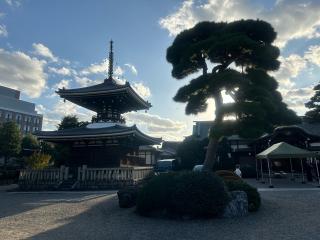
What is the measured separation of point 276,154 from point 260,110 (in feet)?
20.5

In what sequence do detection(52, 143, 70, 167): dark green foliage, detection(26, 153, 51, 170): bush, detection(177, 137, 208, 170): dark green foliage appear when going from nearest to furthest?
detection(26, 153, 51, 170): bush, detection(52, 143, 70, 167): dark green foliage, detection(177, 137, 208, 170): dark green foliage

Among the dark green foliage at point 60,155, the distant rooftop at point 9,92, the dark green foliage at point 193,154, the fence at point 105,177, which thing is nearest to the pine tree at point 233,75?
the fence at point 105,177

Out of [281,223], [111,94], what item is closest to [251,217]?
[281,223]

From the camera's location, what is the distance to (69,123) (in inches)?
1240

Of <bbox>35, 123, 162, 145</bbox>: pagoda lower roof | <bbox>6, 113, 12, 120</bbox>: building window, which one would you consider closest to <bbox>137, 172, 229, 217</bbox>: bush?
<bbox>35, 123, 162, 145</bbox>: pagoda lower roof

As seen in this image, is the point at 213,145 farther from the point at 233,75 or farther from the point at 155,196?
the point at 155,196

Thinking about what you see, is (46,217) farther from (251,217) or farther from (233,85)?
(233,85)

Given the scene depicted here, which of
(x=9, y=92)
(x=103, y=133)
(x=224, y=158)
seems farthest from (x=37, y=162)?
(x=9, y=92)

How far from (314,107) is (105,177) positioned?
28.3m

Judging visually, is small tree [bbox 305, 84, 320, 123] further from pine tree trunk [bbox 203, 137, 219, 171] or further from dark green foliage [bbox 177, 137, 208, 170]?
pine tree trunk [bbox 203, 137, 219, 171]

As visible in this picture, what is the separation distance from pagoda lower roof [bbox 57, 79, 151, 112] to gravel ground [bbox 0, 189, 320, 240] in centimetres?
1098

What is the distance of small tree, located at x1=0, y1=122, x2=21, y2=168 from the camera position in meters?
40.8

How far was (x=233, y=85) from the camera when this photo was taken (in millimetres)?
12414

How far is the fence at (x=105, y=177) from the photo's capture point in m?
18.8
